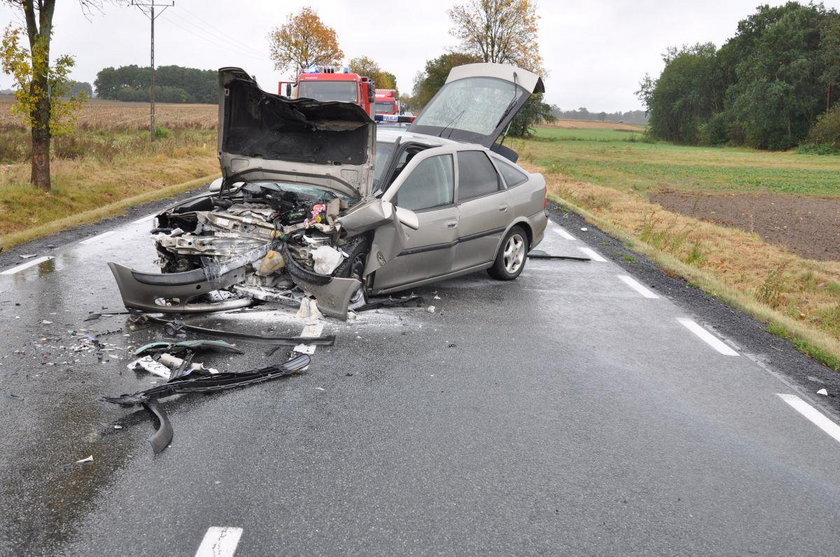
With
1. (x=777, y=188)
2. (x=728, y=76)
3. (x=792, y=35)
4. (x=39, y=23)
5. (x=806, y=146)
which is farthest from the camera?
(x=728, y=76)

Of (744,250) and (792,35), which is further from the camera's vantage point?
(792,35)

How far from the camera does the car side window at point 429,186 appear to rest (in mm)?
7305

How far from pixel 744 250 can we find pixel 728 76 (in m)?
93.8

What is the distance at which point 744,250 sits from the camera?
13.2 m

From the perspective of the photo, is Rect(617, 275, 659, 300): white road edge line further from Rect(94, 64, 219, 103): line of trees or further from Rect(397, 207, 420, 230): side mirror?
Rect(94, 64, 219, 103): line of trees

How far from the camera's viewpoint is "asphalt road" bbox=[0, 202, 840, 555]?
3.24 m

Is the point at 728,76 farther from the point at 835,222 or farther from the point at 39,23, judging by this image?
the point at 39,23

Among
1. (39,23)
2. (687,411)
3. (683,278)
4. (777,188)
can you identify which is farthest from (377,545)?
(777,188)

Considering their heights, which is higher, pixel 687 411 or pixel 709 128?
pixel 709 128

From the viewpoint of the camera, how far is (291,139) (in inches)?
289

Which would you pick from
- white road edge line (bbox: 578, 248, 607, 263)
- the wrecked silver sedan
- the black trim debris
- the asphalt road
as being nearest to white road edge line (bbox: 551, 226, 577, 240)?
white road edge line (bbox: 578, 248, 607, 263)

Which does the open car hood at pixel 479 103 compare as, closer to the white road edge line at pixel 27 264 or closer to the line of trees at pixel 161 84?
the white road edge line at pixel 27 264

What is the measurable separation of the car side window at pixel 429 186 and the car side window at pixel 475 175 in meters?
0.17

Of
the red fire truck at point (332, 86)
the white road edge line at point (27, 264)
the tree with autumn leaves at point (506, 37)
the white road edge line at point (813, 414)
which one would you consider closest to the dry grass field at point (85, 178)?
the white road edge line at point (27, 264)
